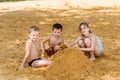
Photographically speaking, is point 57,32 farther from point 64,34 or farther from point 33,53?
point 64,34

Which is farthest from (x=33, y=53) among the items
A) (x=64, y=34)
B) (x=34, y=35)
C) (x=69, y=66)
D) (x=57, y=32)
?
(x=64, y=34)

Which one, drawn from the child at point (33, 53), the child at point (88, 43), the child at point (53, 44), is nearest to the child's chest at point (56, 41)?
the child at point (53, 44)

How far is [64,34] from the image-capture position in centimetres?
777

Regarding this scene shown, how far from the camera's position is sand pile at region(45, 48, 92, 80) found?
4661mm

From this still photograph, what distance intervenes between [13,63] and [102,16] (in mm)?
5532

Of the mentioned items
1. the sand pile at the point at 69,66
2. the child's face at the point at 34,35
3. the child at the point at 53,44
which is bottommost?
the sand pile at the point at 69,66

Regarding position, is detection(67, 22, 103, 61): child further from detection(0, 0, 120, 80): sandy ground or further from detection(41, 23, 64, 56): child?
detection(41, 23, 64, 56): child

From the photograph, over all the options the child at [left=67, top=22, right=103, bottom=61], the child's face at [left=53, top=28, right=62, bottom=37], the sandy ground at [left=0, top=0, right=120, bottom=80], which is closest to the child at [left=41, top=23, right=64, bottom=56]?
the child's face at [left=53, top=28, right=62, bottom=37]

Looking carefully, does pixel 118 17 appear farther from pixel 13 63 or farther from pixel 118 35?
pixel 13 63

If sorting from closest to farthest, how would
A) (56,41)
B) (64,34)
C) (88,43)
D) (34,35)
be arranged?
(34,35)
(88,43)
(56,41)
(64,34)

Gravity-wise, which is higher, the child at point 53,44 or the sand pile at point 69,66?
the child at point 53,44

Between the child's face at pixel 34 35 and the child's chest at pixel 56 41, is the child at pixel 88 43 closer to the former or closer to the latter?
the child's chest at pixel 56 41

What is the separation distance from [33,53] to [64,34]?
2.62 m

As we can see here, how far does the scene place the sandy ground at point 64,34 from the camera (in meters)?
4.78
